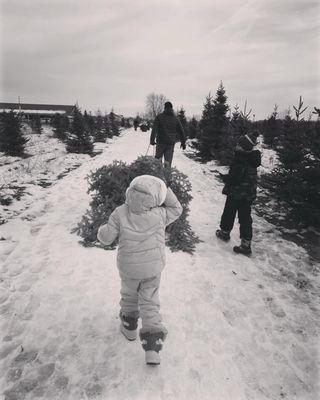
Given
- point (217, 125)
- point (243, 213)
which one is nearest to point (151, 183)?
point (243, 213)

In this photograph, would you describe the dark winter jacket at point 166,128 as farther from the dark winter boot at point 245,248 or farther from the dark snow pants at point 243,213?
the dark winter boot at point 245,248

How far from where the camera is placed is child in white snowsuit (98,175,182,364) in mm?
2721

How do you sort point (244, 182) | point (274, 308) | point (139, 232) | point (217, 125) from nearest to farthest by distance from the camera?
point (139, 232), point (274, 308), point (244, 182), point (217, 125)

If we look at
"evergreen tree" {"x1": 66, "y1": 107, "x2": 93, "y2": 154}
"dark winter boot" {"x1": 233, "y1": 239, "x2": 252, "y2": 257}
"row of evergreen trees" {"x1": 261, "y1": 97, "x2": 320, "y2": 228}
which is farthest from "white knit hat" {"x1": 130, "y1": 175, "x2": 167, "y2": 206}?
"evergreen tree" {"x1": 66, "y1": 107, "x2": 93, "y2": 154}

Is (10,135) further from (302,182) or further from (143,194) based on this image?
(143,194)

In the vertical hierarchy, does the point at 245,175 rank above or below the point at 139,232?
above

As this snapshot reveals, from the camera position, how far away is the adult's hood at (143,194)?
2658mm

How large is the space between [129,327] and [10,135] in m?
15.6

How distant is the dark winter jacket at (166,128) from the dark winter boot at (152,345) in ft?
20.3

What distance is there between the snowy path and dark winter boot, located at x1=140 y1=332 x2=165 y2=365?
5.8 inches

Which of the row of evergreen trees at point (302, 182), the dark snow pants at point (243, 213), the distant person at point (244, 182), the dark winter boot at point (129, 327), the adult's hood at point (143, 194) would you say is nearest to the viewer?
the adult's hood at point (143, 194)

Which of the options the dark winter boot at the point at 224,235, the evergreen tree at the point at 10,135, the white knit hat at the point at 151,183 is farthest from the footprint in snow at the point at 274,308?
the evergreen tree at the point at 10,135

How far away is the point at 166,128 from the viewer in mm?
8336

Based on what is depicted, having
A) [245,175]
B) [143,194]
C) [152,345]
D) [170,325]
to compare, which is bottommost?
[170,325]
